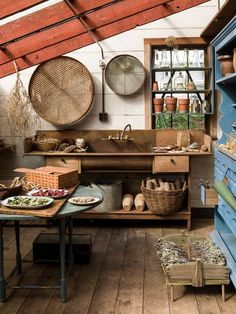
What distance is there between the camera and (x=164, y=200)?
4.59m

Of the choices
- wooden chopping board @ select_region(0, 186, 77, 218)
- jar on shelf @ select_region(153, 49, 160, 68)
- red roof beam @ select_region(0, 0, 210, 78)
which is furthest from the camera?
jar on shelf @ select_region(153, 49, 160, 68)

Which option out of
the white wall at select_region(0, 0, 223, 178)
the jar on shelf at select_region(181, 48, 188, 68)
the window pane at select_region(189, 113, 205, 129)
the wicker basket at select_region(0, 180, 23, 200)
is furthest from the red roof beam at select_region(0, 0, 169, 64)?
the wicker basket at select_region(0, 180, 23, 200)

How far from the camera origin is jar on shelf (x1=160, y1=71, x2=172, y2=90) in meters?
5.00

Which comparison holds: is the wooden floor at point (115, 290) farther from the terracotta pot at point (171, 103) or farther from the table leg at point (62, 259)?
the terracotta pot at point (171, 103)

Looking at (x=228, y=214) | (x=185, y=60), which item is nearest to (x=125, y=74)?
(x=185, y=60)

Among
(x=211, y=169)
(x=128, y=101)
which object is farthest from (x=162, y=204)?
(x=128, y=101)

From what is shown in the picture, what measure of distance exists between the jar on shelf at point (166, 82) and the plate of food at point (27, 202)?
260 cm

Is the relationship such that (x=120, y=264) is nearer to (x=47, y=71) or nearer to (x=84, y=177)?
(x=84, y=177)

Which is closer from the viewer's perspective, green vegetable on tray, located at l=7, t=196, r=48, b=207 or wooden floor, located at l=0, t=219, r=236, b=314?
green vegetable on tray, located at l=7, t=196, r=48, b=207

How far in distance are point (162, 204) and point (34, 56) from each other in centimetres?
225

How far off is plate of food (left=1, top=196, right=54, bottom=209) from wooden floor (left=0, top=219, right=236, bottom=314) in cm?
76

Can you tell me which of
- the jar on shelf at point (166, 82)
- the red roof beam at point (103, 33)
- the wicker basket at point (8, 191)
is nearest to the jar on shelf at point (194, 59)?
the jar on shelf at point (166, 82)

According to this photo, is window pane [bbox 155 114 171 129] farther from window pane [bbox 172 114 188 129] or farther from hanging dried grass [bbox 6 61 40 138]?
hanging dried grass [bbox 6 61 40 138]

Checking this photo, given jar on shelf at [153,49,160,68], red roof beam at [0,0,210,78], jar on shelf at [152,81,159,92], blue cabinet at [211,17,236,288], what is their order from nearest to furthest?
blue cabinet at [211,17,236,288]
red roof beam at [0,0,210,78]
jar on shelf at [152,81,159,92]
jar on shelf at [153,49,160,68]
